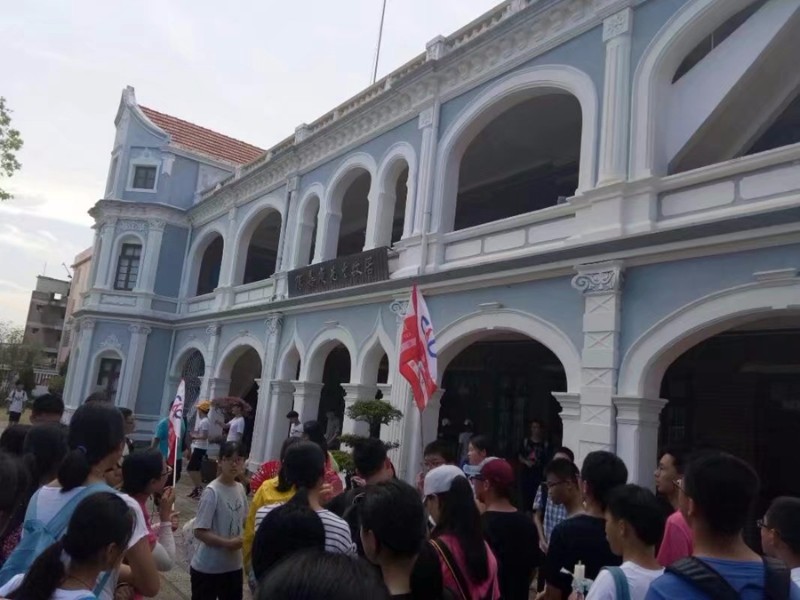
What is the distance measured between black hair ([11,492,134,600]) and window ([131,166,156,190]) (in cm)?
1972

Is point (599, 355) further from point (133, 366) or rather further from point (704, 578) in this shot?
point (133, 366)

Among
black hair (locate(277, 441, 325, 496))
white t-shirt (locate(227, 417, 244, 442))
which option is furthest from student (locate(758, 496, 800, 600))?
white t-shirt (locate(227, 417, 244, 442))

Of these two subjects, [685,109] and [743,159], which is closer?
[743,159]

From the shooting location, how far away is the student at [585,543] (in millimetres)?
2883

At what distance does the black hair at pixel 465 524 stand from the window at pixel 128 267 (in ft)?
62.6

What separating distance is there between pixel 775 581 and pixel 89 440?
277 cm

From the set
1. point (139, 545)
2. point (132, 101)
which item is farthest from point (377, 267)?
point (132, 101)

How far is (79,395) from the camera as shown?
19.1m

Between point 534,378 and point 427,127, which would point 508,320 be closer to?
point 534,378

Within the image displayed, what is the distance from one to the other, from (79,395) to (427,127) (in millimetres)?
14776

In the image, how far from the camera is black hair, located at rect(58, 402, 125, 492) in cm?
264

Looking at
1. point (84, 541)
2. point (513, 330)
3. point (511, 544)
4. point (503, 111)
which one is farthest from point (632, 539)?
point (503, 111)

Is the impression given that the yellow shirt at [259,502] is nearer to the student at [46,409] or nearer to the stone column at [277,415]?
the student at [46,409]

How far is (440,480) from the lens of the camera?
9.01 feet
